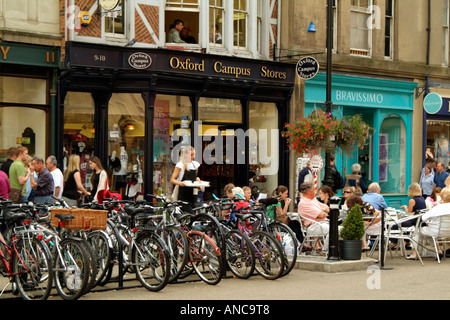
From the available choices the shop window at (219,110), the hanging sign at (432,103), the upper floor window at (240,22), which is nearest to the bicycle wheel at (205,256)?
the shop window at (219,110)

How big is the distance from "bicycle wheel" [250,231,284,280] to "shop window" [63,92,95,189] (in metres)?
7.42

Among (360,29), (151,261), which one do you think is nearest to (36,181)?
(151,261)

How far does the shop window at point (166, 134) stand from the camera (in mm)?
18292

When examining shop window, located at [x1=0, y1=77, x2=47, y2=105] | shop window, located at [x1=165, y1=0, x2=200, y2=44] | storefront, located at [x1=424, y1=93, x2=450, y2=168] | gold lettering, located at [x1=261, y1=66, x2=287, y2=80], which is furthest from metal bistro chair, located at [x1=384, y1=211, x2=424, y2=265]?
storefront, located at [x1=424, y1=93, x2=450, y2=168]

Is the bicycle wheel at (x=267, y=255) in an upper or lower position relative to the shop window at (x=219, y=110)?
lower

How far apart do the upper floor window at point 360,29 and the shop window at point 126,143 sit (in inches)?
300

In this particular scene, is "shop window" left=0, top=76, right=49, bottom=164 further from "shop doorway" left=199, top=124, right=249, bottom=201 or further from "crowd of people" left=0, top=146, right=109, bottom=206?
"shop doorway" left=199, top=124, right=249, bottom=201

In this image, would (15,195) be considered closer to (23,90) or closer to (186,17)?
(23,90)

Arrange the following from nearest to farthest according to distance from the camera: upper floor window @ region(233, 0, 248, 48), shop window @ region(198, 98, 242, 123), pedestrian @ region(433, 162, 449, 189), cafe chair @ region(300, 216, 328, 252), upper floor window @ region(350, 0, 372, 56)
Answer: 1. cafe chair @ region(300, 216, 328, 252)
2. shop window @ region(198, 98, 242, 123)
3. upper floor window @ region(233, 0, 248, 48)
4. pedestrian @ region(433, 162, 449, 189)
5. upper floor window @ region(350, 0, 372, 56)

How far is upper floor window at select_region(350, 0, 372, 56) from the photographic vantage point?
2258 cm

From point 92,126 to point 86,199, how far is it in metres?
2.05

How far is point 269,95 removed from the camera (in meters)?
20.5

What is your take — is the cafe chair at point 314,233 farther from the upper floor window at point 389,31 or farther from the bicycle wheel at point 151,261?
the upper floor window at point 389,31
